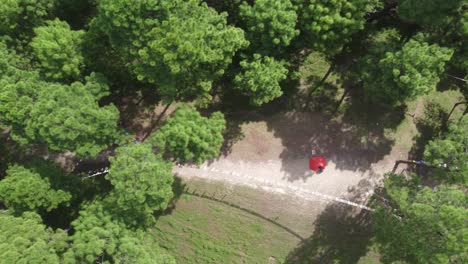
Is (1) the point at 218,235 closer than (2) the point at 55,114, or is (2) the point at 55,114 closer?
(2) the point at 55,114

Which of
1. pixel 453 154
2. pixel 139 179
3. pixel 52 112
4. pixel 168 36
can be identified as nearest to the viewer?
pixel 168 36

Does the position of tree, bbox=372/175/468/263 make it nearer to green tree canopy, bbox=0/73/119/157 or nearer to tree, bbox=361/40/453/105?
tree, bbox=361/40/453/105

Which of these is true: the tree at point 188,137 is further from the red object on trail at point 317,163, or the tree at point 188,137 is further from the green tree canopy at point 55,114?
the red object on trail at point 317,163

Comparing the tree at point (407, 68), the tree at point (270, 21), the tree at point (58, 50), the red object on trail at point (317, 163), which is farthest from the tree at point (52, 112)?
the tree at point (407, 68)

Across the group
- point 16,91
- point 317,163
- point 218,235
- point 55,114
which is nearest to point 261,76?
point 317,163

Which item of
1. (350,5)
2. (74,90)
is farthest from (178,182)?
(350,5)

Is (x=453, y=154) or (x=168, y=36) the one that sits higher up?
(x=453, y=154)

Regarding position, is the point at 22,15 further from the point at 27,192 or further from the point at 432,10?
the point at 432,10

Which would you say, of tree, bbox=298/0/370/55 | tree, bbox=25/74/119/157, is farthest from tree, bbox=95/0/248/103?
tree, bbox=298/0/370/55
